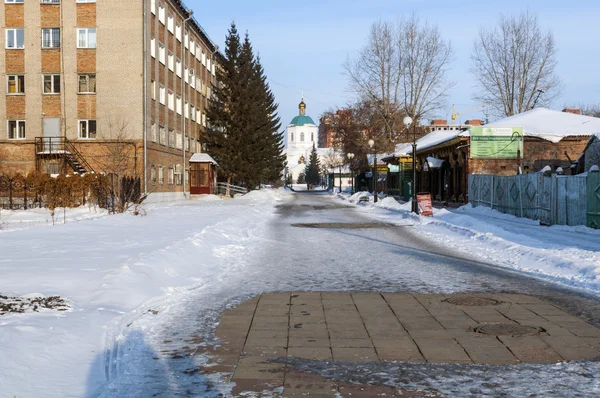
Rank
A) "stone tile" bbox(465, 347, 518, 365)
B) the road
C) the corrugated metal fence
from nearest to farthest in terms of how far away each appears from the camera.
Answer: the road
"stone tile" bbox(465, 347, 518, 365)
the corrugated metal fence

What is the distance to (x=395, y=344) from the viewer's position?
5.59 metres

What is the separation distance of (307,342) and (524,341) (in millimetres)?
2144

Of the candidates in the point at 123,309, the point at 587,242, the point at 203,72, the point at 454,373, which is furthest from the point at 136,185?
the point at 203,72

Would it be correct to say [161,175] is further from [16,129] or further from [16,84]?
[16,84]

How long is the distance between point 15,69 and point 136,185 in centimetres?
1876

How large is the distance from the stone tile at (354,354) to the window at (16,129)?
39.7 meters

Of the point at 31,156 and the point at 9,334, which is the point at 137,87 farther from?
the point at 9,334

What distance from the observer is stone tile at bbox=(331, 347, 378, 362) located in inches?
200

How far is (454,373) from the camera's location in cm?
469

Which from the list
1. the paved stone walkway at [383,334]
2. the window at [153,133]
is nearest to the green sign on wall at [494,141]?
the window at [153,133]

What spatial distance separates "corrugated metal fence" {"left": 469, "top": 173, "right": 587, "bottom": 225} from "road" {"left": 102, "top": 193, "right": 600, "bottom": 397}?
593 centimetres

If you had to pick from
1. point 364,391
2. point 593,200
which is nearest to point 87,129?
point 593,200

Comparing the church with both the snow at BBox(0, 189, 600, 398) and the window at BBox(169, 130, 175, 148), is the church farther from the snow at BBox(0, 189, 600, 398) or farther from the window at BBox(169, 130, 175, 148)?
the snow at BBox(0, 189, 600, 398)

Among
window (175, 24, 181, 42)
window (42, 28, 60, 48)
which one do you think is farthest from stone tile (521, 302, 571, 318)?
window (175, 24, 181, 42)
